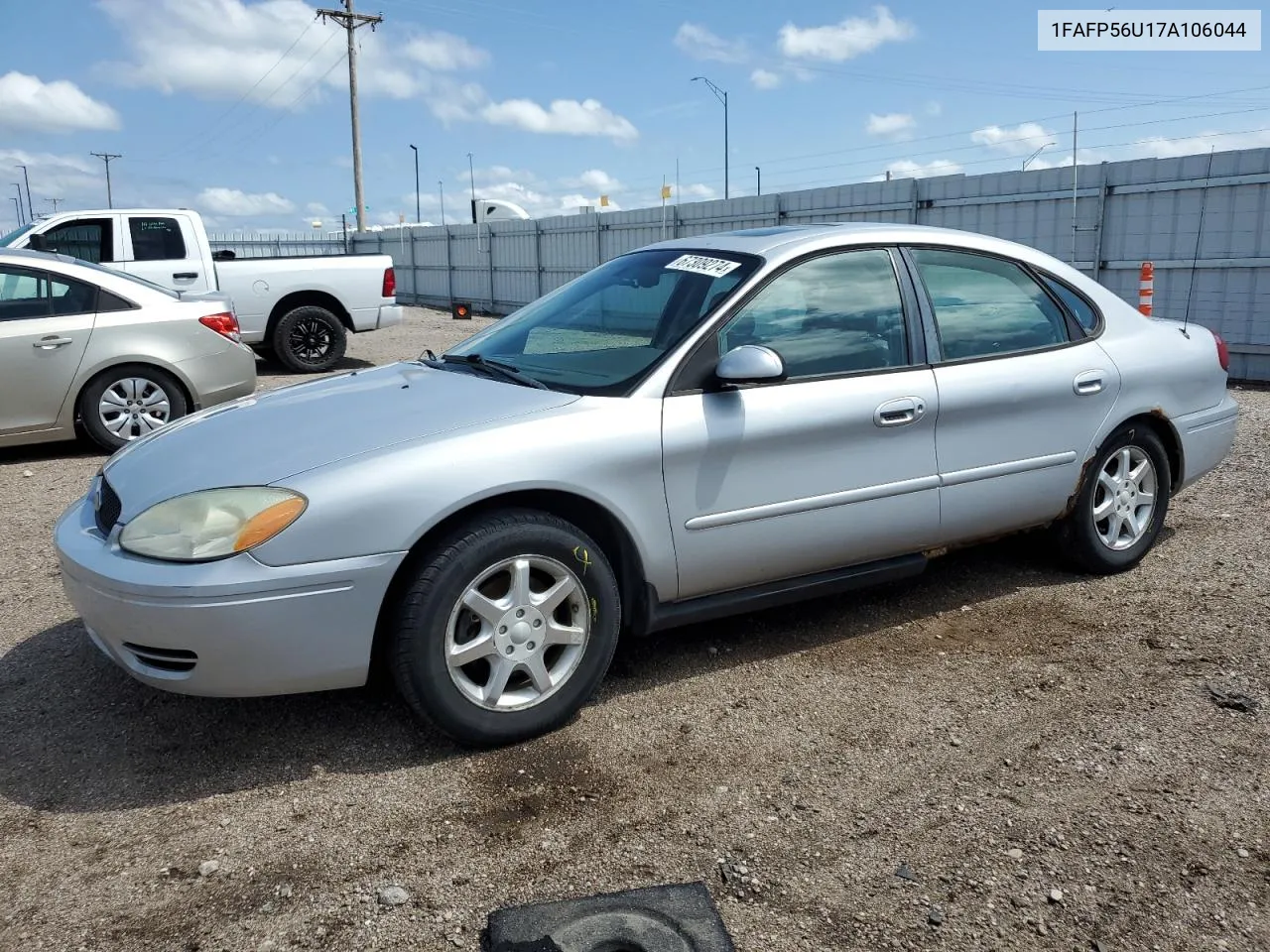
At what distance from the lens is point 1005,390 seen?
4152 millimetres

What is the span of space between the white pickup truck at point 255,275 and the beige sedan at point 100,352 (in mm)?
3449

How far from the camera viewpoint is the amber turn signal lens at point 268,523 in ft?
9.55

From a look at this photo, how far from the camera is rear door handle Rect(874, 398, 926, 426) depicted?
3.84 meters

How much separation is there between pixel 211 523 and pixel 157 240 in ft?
32.7

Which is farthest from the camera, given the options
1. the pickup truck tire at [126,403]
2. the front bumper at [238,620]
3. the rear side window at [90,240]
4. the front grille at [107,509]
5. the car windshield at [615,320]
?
the rear side window at [90,240]

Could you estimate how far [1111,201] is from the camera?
11938 mm

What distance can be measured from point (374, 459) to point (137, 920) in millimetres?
1301

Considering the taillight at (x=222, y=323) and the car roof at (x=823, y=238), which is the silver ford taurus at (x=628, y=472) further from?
the taillight at (x=222, y=323)

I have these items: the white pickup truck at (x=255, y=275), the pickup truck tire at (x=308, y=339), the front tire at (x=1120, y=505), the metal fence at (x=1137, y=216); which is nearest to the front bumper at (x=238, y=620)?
the front tire at (x=1120, y=505)

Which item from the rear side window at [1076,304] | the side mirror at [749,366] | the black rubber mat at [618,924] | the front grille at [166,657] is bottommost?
the black rubber mat at [618,924]

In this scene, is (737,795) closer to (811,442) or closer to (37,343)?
(811,442)

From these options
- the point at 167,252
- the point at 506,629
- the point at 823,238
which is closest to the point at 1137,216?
the point at 823,238

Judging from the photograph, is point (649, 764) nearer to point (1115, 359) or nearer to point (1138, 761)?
point (1138, 761)

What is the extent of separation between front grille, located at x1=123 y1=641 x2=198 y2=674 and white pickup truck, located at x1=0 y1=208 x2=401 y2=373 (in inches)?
350
